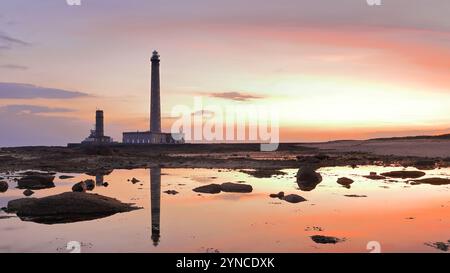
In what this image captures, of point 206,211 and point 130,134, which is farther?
point 130,134

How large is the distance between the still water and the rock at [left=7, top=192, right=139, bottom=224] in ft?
2.44

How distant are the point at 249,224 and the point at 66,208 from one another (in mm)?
8061

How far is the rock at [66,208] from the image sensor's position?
18.3m

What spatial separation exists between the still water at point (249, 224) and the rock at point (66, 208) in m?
0.74

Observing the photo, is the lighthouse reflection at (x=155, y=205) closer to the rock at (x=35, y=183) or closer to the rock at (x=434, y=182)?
the rock at (x=35, y=183)

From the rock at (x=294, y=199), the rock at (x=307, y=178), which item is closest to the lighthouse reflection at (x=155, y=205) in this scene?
the rock at (x=294, y=199)

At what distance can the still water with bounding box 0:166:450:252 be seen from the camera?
13.8 metres

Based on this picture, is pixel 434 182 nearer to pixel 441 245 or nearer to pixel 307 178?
pixel 307 178

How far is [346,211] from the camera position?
19.6 meters

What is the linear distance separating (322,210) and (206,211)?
5.27 metres

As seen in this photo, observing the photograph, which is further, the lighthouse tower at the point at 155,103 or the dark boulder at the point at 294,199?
the lighthouse tower at the point at 155,103
